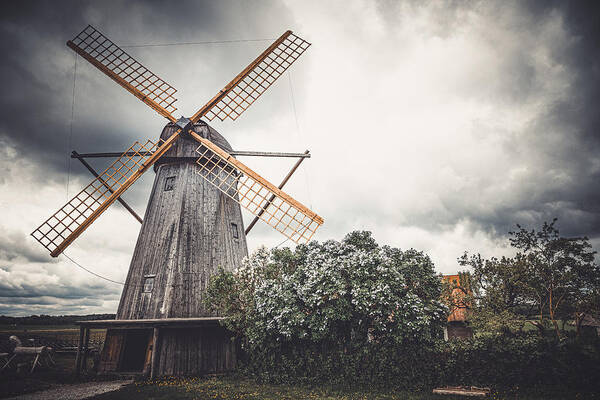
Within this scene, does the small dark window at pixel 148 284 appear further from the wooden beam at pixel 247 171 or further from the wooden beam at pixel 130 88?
the wooden beam at pixel 130 88

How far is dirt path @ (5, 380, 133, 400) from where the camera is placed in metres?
10.9

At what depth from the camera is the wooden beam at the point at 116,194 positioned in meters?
14.9

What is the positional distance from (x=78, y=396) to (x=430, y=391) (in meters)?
12.9

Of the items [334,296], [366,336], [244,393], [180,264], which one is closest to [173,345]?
[180,264]

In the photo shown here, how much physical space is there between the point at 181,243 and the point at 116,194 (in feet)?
15.3

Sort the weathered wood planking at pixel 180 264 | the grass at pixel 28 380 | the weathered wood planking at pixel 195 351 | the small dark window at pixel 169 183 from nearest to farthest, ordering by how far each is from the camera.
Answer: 1. the grass at pixel 28 380
2. the weathered wood planking at pixel 195 351
3. the weathered wood planking at pixel 180 264
4. the small dark window at pixel 169 183

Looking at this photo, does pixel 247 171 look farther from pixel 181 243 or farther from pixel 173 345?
pixel 173 345

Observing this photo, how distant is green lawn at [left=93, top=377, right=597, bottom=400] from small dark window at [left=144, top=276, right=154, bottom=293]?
4036mm

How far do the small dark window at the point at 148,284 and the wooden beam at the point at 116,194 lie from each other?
4117 millimetres

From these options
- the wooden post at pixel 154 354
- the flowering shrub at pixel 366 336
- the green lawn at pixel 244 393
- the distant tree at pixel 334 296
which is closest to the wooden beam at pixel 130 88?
the distant tree at pixel 334 296

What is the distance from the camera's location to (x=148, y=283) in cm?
1515

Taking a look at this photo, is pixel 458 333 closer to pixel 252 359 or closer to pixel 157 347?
pixel 252 359

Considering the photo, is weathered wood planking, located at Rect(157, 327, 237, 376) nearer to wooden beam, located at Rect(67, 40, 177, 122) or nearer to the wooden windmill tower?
the wooden windmill tower

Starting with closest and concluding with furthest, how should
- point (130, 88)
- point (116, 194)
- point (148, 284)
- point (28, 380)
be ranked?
point (28, 380), point (148, 284), point (116, 194), point (130, 88)
